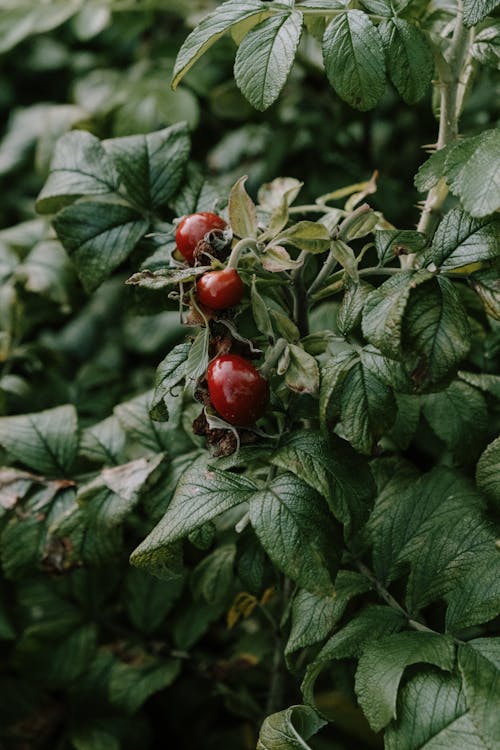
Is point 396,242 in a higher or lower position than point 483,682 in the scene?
higher

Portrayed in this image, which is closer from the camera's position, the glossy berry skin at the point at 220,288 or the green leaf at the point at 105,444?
the glossy berry skin at the point at 220,288

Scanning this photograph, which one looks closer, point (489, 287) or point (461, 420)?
point (489, 287)

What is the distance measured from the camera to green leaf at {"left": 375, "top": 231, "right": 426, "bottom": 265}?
910 millimetres

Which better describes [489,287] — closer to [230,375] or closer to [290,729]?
[230,375]

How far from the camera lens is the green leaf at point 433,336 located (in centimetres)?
81

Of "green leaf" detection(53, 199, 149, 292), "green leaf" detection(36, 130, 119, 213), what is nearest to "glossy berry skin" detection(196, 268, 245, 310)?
"green leaf" detection(53, 199, 149, 292)

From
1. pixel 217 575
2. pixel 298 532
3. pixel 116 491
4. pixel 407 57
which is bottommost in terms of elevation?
pixel 217 575

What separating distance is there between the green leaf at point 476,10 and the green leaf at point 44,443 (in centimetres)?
79

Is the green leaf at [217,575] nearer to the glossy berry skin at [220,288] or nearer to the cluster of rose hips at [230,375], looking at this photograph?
the cluster of rose hips at [230,375]

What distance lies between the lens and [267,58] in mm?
878

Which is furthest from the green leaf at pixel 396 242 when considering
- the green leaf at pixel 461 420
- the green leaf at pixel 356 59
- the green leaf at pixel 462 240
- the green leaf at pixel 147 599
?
the green leaf at pixel 147 599

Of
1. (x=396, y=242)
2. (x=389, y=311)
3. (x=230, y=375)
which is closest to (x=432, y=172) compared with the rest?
(x=396, y=242)

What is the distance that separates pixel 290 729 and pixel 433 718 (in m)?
0.17

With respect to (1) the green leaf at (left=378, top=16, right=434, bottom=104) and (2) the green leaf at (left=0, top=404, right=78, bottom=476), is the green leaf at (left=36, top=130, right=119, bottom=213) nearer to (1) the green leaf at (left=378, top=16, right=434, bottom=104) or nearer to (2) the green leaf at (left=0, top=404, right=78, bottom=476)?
(2) the green leaf at (left=0, top=404, right=78, bottom=476)
